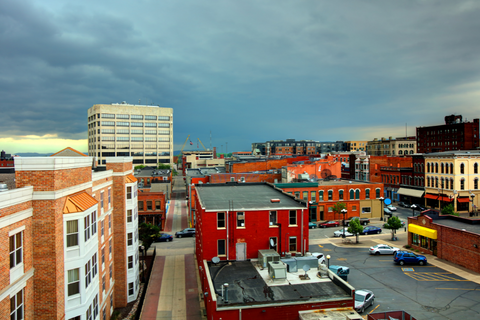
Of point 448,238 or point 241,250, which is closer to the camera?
point 241,250

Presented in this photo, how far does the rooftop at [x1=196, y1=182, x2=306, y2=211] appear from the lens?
2855 centimetres

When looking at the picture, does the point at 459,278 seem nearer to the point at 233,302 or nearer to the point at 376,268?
the point at 376,268

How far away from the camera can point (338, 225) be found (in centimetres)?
5628

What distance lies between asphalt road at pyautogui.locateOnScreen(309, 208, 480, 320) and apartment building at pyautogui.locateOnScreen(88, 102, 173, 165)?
138m

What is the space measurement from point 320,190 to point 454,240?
90.1ft

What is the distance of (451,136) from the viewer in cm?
11062

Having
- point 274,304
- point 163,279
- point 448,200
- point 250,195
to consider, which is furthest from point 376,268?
point 448,200

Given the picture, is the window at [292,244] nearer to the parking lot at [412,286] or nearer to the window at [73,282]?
the parking lot at [412,286]

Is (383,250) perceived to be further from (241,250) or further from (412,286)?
(241,250)

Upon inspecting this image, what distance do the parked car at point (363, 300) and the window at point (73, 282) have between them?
19509 millimetres

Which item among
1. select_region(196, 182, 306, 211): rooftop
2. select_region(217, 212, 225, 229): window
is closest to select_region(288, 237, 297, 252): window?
select_region(196, 182, 306, 211): rooftop

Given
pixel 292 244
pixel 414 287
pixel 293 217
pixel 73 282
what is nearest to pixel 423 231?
pixel 414 287

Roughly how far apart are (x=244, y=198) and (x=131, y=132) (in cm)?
13904

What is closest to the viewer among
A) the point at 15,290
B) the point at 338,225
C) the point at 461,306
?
the point at 15,290
